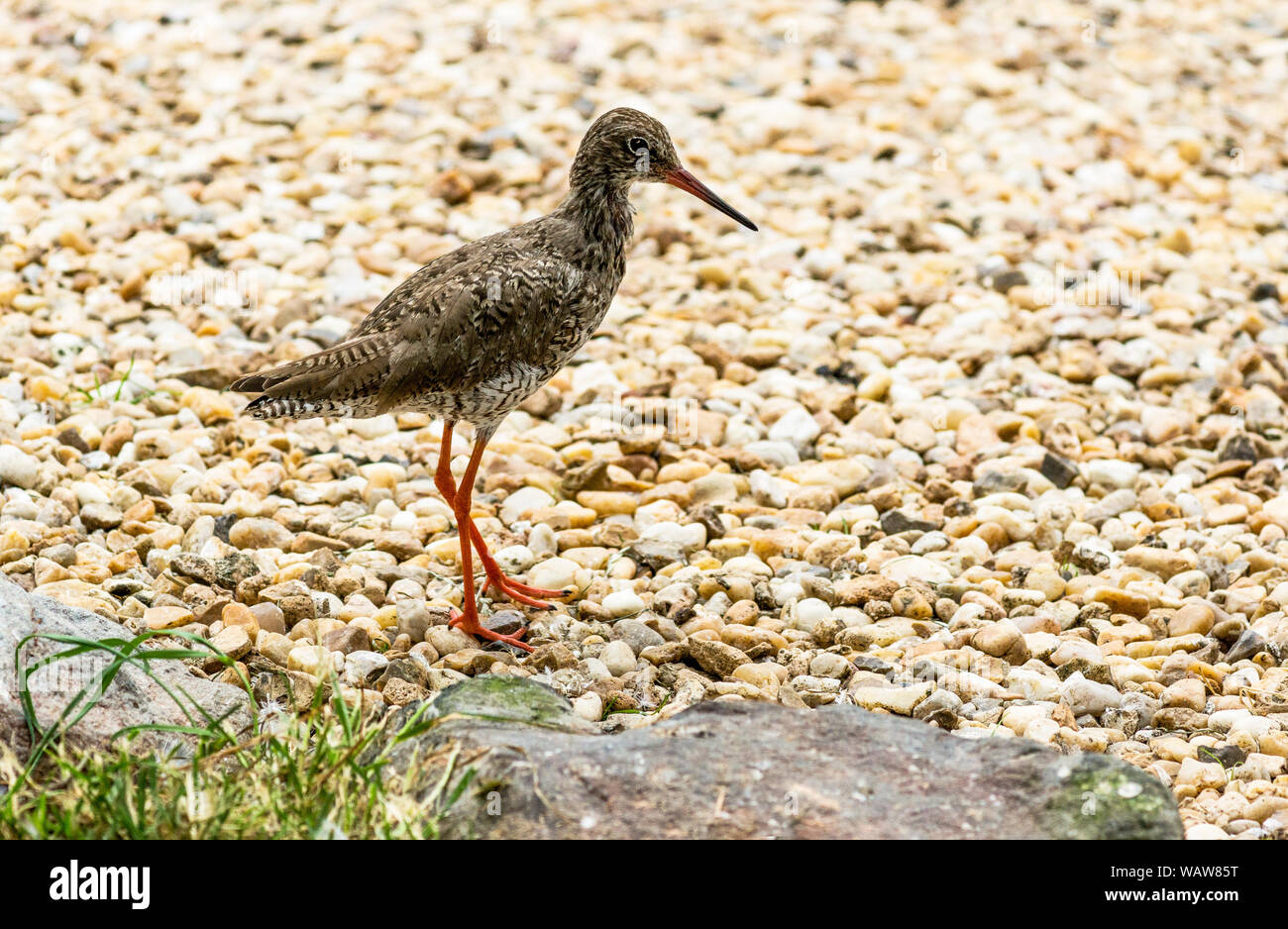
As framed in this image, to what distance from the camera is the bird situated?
236 inches

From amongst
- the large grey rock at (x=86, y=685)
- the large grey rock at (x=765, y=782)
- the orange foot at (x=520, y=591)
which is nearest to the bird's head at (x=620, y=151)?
the orange foot at (x=520, y=591)

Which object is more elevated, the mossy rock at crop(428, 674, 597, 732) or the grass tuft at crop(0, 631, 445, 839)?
the mossy rock at crop(428, 674, 597, 732)

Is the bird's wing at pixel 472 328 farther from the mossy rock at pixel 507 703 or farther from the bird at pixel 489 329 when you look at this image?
Answer: the mossy rock at pixel 507 703

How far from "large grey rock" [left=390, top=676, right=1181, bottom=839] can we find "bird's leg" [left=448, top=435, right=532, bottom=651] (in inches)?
62.2

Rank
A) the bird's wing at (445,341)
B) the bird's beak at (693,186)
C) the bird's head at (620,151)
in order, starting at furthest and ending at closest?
the bird's beak at (693,186), the bird's head at (620,151), the bird's wing at (445,341)

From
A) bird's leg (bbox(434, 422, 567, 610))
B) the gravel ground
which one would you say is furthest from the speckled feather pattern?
the gravel ground

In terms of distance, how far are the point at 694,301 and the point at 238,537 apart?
343 cm

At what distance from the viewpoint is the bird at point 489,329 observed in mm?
5988

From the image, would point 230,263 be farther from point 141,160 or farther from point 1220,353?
point 1220,353

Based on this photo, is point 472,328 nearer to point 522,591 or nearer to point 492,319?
point 492,319

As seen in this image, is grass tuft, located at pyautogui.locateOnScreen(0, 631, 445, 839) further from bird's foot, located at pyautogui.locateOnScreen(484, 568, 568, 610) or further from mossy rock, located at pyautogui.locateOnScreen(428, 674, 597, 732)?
bird's foot, located at pyautogui.locateOnScreen(484, 568, 568, 610)

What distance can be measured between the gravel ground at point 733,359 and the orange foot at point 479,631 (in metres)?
0.09

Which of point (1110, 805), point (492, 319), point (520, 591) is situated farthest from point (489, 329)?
point (1110, 805)

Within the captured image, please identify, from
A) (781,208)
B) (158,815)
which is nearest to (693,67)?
(781,208)
